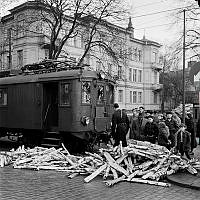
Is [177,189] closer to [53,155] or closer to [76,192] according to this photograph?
[76,192]

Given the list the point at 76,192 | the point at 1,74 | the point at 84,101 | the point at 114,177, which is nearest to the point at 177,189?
the point at 114,177

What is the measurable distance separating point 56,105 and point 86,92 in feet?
6.03

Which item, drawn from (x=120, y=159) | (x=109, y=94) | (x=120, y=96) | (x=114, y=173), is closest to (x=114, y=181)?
(x=114, y=173)

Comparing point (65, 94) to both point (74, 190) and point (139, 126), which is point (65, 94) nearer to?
point (139, 126)

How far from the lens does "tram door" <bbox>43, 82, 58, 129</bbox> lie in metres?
15.2

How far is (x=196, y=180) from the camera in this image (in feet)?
28.8

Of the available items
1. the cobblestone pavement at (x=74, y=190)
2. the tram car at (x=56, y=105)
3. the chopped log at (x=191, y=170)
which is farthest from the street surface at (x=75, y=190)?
the tram car at (x=56, y=105)

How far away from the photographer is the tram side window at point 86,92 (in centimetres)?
1419

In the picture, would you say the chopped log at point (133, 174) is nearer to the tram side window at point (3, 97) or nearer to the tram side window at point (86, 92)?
the tram side window at point (86, 92)

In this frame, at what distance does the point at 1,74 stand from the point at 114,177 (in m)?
11.5

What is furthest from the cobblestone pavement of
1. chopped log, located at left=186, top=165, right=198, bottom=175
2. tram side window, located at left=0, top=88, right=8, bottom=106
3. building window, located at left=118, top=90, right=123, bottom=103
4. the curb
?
building window, located at left=118, top=90, right=123, bottom=103

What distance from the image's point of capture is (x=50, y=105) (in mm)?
15453

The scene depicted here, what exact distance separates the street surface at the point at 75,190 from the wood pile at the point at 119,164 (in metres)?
0.28

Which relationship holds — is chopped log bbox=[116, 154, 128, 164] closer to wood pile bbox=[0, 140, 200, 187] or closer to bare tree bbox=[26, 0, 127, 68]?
wood pile bbox=[0, 140, 200, 187]
